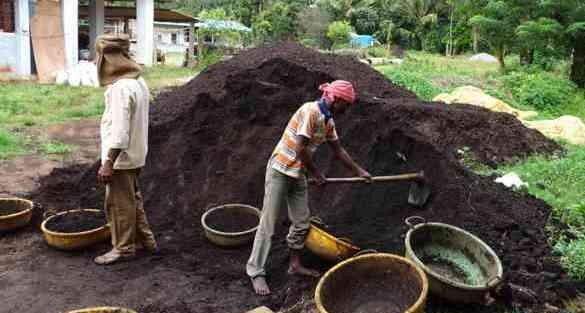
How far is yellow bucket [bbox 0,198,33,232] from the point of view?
15.0 ft

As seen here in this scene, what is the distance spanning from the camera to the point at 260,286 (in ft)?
12.2

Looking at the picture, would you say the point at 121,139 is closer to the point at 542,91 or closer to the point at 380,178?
the point at 380,178

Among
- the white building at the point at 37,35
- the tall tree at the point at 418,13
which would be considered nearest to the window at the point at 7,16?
the white building at the point at 37,35

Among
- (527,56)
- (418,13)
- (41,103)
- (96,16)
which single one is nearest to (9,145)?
(41,103)

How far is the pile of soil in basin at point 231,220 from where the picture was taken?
15.4 ft

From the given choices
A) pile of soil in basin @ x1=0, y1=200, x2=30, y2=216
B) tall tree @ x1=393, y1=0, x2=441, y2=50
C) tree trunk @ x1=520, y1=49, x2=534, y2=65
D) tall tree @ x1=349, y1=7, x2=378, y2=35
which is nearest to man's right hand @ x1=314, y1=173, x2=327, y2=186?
pile of soil in basin @ x1=0, y1=200, x2=30, y2=216

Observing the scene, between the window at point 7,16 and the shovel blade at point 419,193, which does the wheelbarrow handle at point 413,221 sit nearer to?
the shovel blade at point 419,193

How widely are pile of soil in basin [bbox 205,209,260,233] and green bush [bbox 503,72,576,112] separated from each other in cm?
900

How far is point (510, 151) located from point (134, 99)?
498 cm

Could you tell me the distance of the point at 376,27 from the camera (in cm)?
3312

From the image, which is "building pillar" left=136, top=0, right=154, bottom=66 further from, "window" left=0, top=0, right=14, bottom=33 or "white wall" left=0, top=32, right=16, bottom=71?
"white wall" left=0, top=32, right=16, bottom=71

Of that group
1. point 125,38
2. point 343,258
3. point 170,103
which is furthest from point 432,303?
point 170,103

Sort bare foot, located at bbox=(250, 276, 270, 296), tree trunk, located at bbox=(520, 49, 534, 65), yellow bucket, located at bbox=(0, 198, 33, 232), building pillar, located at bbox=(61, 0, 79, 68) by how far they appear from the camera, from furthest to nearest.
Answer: tree trunk, located at bbox=(520, 49, 534, 65)
building pillar, located at bbox=(61, 0, 79, 68)
yellow bucket, located at bbox=(0, 198, 33, 232)
bare foot, located at bbox=(250, 276, 270, 296)

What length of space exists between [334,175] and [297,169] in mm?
1604
